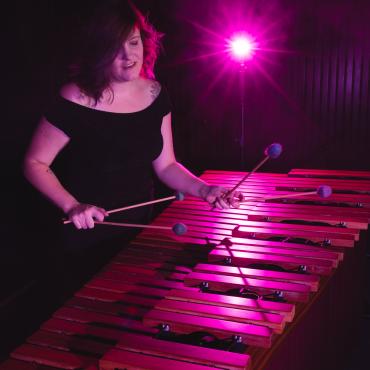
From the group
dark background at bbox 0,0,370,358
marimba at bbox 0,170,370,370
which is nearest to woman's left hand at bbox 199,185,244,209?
marimba at bbox 0,170,370,370

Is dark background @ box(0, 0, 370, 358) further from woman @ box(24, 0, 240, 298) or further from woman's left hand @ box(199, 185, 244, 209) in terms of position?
woman's left hand @ box(199, 185, 244, 209)

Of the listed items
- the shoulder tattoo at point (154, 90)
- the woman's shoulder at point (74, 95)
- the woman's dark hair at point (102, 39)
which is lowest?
the woman's shoulder at point (74, 95)

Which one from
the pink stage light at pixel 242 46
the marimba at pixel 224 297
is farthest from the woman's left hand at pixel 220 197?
the pink stage light at pixel 242 46

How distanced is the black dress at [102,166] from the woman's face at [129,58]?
0.56ft

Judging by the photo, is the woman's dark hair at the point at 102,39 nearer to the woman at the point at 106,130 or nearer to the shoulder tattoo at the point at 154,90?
the woman at the point at 106,130

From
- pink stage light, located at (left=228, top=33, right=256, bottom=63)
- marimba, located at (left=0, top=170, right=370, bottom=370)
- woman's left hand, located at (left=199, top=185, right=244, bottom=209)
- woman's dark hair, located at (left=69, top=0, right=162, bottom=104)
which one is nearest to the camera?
marimba, located at (left=0, top=170, right=370, bottom=370)

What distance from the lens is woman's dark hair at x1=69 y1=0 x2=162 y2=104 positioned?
2.10m

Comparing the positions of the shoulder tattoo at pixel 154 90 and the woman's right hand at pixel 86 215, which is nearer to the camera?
the woman's right hand at pixel 86 215

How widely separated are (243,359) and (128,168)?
1.03 meters

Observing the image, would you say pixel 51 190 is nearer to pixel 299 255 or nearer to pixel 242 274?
pixel 242 274

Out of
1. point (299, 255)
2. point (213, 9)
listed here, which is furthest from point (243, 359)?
point (213, 9)

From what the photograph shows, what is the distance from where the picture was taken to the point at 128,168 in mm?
2336

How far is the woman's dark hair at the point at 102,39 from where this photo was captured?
6.89 ft

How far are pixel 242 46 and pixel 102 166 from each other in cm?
305
